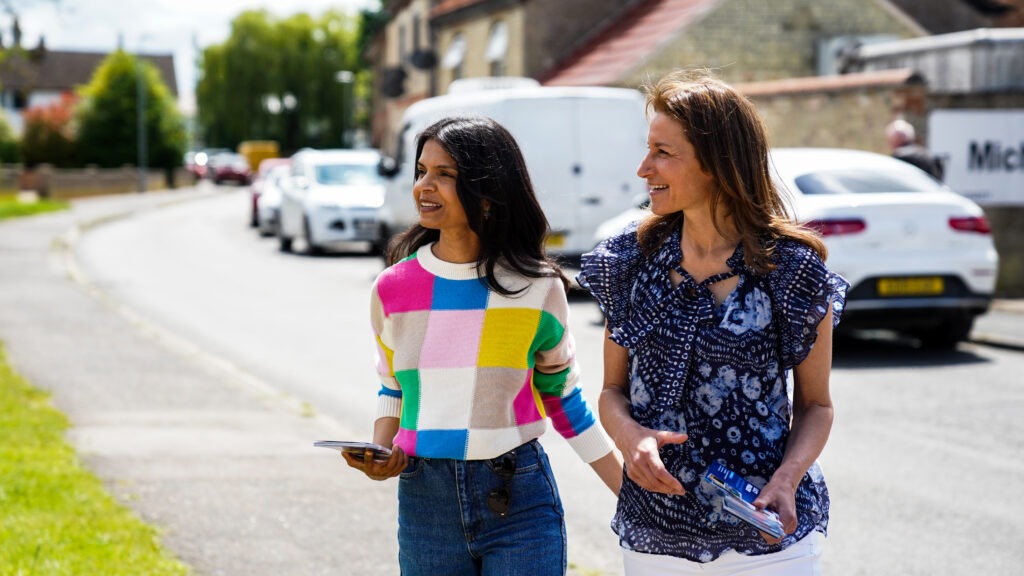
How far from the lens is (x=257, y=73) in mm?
73375

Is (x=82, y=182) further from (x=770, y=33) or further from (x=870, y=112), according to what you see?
(x=870, y=112)

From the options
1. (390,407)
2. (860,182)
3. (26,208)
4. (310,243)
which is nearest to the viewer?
(390,407)

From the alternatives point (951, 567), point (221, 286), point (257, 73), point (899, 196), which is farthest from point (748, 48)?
point (257, 73)

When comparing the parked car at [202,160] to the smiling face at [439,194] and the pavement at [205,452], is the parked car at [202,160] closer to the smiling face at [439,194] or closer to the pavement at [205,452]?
the pavement at [205,452]

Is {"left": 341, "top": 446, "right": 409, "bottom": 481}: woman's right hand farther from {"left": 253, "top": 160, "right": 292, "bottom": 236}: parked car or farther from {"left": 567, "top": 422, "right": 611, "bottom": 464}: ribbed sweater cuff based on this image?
{"left": 253, "top": 160, "right": 292, "bottom": 236}: parked car

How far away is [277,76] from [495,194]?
Result: 7226 cm

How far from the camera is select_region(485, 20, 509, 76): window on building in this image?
31562mm

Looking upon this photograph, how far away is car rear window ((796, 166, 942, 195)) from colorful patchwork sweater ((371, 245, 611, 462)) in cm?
819

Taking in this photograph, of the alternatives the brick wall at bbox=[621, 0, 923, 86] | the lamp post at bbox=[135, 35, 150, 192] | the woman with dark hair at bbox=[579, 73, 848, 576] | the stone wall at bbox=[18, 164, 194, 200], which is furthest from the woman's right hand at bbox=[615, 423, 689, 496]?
the lamp post at bbox=[135, 35, 150, 192]

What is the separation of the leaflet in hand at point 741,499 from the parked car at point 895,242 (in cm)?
817

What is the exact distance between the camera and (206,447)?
24.5 ft

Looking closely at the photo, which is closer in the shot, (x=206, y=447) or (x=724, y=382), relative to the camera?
(x=724, y=382)

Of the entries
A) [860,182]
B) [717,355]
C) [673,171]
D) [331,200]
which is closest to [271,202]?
[331,200]

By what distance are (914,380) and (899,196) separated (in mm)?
1659
